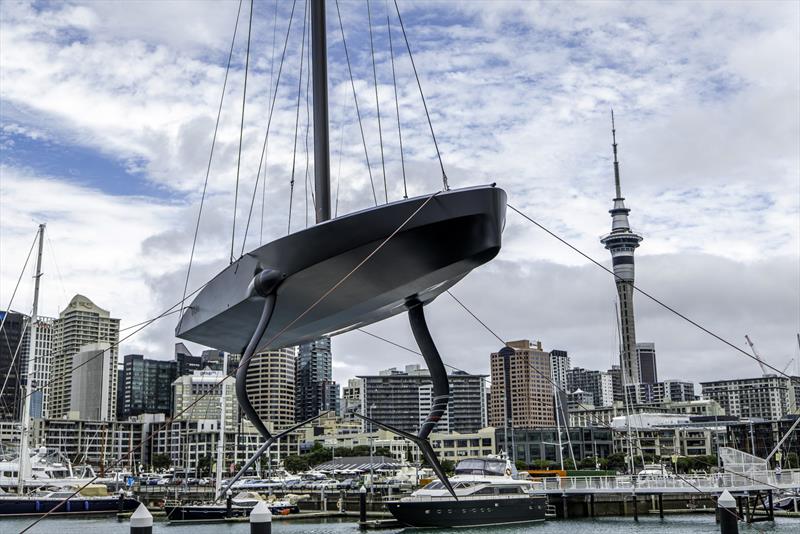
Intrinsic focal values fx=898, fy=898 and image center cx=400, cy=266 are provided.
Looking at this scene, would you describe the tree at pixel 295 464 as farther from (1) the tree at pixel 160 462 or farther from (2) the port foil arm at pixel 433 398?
(2) the port foil arm at pixel 433 398

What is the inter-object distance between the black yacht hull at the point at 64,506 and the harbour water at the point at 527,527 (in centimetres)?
160

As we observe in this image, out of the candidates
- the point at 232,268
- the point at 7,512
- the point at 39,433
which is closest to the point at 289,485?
the point at 7,512

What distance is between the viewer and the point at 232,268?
17.2m

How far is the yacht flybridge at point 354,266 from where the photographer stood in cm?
1498

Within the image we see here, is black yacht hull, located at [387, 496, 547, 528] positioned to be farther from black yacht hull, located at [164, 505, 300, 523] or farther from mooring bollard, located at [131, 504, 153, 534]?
mooring bollard, located at [131, 504, 153, 534]

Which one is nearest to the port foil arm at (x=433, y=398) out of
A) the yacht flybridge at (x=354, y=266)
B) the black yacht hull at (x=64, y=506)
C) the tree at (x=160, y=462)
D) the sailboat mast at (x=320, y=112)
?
the yacht flybridge at (x=354, y=266)

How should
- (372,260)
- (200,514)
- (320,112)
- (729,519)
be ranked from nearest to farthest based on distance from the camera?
1. (372,260)
2. (320,112)
3. (729,519)
4. (200,514)

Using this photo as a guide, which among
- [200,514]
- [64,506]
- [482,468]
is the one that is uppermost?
[482,468]

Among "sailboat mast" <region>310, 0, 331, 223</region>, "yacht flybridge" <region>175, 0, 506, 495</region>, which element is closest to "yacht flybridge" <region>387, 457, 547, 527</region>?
"yacht flybridge" <region>175, 0, 506, 495</region>

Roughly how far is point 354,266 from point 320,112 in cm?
368

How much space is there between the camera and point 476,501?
49281 mm

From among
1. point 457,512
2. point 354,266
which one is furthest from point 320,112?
point 457,512

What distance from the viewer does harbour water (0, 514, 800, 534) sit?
48.4 m

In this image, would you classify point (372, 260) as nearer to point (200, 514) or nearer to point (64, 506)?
point (200, 514)
